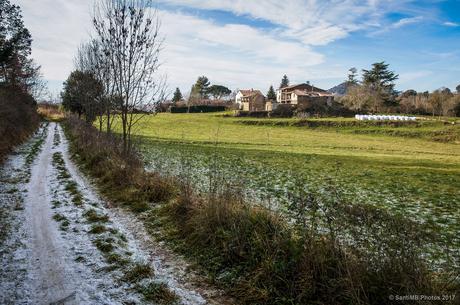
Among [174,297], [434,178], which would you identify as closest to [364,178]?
[434,178]

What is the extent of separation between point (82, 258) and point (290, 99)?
99.3 metres

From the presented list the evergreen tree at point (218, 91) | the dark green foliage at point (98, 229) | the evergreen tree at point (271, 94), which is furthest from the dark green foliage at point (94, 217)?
the evergreen tree at point (218, 91)

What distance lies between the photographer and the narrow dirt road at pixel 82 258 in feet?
15.1

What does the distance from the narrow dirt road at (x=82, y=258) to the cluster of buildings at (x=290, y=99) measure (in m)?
70.1

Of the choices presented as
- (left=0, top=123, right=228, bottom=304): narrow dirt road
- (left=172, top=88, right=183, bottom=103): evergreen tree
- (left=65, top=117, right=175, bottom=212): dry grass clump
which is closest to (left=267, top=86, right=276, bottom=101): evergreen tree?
(left=172, top=88, right=183, bottom=103): evergreen tree

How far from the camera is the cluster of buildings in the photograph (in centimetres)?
7869

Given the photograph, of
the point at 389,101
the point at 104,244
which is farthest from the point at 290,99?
the point at 104,244

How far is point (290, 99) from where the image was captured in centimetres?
10031

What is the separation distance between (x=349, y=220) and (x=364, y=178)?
37.5 feet

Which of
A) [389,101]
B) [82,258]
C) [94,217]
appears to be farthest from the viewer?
[389,101]

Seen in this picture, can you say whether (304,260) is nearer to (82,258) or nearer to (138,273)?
(138,273)

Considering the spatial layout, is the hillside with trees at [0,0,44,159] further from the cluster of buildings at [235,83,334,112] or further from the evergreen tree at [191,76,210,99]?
the evergreen tree at [191,76,210,99]

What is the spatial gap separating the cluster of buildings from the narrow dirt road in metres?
70.1

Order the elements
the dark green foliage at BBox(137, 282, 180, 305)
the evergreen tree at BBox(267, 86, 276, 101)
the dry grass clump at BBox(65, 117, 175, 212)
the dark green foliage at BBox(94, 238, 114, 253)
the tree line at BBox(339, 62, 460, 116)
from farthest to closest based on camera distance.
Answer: the evergreen tree at BBox(267, 86, 276, 101)
the tree line at BBox(339, 62, 460, 116)
the dry grass clump at BBox(65, 117, 175, 212)
the dark green foliage at BBox(94, 238, 114, 253)
the dark green foliage at BBox(137, 282, 180, 305)
